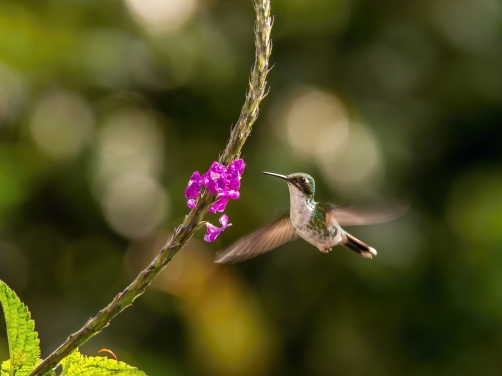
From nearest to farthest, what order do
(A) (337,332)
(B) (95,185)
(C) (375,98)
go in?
(B) (95,185)
(A) (337,332)
(C) (375,98)

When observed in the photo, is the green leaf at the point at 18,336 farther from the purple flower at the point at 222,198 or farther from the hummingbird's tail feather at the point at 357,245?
the hummingbird's tail feather at the point at 357,245

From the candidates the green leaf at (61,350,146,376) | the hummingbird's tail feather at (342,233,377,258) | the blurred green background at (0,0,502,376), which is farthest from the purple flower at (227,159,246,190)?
the blurred green background at (0,0,502,376)

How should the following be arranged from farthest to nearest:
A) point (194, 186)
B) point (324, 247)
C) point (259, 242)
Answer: point (324, 247) → point (259, 242) → point (194, 186)

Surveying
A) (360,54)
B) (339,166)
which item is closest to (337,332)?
(339,166)

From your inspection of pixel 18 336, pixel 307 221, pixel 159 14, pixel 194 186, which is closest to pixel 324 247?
pixel 307 221

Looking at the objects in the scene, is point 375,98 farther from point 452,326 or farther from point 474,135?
point 452,326

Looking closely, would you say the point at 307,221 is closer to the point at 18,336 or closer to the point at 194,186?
the point at 194,186

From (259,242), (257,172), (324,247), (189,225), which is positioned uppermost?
(189,225)

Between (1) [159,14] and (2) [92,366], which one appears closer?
(2) [92,366]

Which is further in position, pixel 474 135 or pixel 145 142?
pixel 474 135
